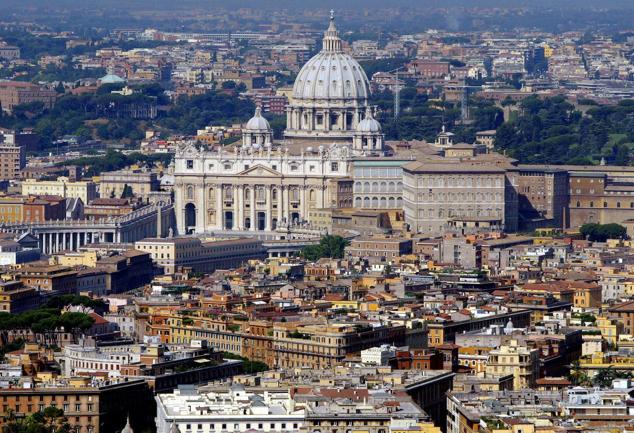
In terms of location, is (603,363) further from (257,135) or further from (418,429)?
(257,135)

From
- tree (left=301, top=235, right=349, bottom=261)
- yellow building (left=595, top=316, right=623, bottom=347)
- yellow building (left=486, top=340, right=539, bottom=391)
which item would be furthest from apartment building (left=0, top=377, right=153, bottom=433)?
tree (left=301, top=235, right=349, bottom=261)

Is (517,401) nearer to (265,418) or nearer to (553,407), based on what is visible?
(553,407)

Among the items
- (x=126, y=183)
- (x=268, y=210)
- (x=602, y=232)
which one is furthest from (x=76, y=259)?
(x=126, y=183)

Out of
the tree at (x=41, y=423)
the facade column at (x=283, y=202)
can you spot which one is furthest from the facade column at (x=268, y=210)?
the tree at (x=41, y=423)

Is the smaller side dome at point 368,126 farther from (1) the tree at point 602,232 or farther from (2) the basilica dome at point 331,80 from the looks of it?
(1) the tree at point 602,232

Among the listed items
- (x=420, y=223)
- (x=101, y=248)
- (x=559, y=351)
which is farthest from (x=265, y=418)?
(x=420, y=223)

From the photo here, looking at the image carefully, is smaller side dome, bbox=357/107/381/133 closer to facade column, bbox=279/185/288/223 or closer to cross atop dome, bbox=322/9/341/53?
facade column, bbox=279/185/288/223

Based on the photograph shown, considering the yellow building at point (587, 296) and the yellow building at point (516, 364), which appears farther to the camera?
the yellow building at point (587, 296)
